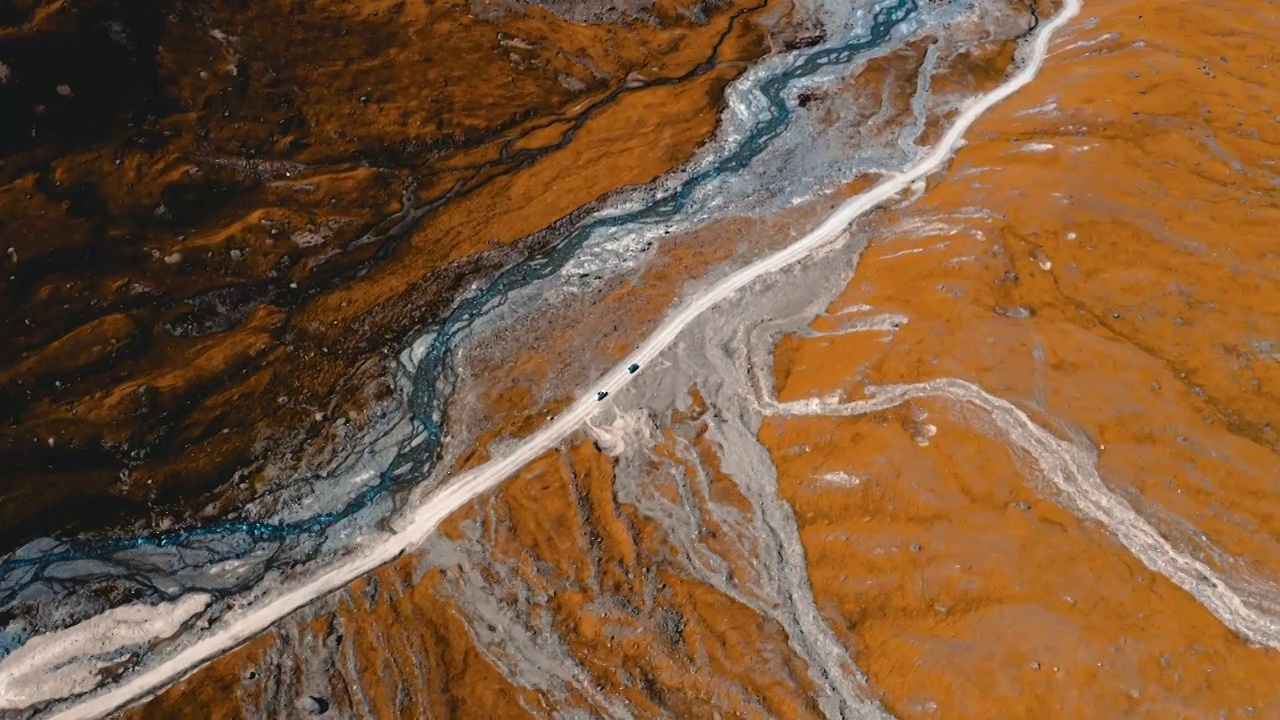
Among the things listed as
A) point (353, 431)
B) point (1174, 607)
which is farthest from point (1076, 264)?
point (353, 431)

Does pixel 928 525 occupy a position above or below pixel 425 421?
below

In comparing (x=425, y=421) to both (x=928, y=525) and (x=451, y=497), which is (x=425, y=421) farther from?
(x=928, y=525)

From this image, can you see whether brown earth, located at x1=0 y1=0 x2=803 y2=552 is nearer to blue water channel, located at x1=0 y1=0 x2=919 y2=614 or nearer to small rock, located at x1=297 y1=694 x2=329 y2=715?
blue water channel, located at x1=0 y1=0 x2=919 y2=614

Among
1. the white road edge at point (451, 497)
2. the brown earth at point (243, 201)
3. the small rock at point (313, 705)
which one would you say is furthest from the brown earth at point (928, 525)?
the brown earth at point (243, 201)

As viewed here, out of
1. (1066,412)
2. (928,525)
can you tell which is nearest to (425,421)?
(928,525)

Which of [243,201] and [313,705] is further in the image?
[243,201]
